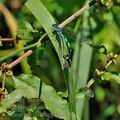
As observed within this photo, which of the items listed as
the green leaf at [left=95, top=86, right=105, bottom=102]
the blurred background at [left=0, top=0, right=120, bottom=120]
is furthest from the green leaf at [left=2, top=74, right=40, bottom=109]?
the green leaf at [left=95, top=86, right=105, bottom=102]

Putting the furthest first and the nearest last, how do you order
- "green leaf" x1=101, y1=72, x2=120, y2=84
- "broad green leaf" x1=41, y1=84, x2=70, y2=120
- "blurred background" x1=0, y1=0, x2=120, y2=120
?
1. "blurred background" x1=0, y1=0, x2=120, y2=120
2. "green leaf" x1=101, y1=72, x2=120, y2=84
3. "broad green leaf" x1=41, y1=84, x2=70, y2=120

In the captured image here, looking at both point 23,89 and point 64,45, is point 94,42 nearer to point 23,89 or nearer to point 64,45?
point 64,45

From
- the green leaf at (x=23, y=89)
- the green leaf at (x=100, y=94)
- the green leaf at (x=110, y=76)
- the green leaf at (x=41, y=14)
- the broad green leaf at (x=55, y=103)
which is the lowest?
the green leaf at (x=100, y=94)

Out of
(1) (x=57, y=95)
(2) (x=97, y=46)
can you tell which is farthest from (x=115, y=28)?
(1) (x=57, y=95)

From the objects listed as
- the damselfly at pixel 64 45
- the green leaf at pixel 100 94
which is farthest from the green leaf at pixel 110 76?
the green leaf at pixel 100 94

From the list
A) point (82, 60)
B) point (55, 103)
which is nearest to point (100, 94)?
point (82, 60)

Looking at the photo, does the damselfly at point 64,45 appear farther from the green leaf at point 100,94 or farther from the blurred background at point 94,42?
the green leaf at point 100,94

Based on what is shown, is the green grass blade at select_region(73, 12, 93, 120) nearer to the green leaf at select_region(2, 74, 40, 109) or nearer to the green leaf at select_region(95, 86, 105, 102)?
the green leaf at select_region(2, 74, 40, 109)
